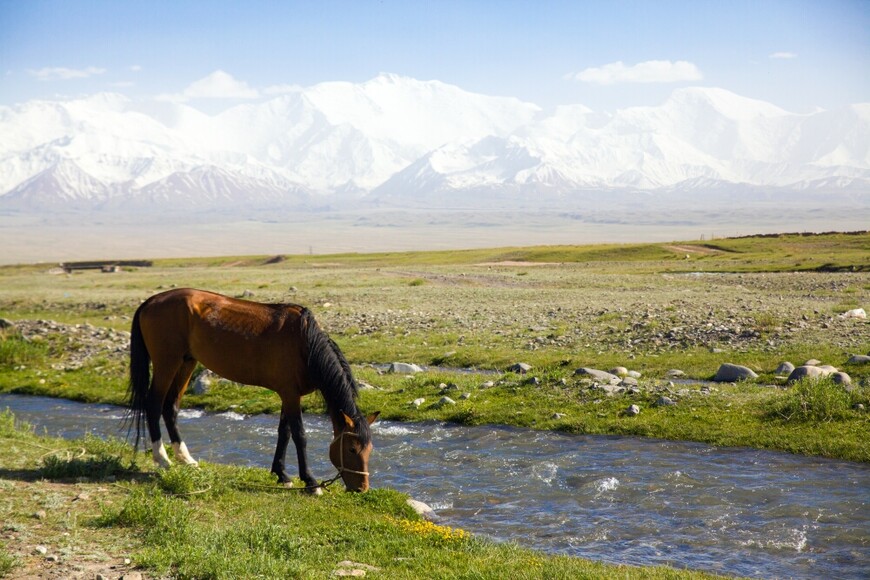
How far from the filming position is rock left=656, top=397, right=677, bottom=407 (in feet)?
60.2

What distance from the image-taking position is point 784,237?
313 ft

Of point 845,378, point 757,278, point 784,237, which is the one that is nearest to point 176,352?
point 845,378

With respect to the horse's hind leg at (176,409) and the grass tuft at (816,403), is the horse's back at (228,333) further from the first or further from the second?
the grass tuft at (816,403)

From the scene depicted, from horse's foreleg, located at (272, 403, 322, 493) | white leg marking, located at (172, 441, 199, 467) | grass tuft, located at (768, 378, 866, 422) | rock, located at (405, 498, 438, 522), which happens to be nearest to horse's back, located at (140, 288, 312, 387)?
Result: horse's foreleg, located at (272, 403, 322, 493)

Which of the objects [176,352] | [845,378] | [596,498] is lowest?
[596,498]

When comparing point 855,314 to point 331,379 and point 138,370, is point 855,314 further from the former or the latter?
point 138,370

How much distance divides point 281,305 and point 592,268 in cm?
5834

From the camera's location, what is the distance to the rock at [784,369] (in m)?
20.6

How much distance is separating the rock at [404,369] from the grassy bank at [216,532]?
11464 millimetres

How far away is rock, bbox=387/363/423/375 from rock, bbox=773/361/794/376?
997cm

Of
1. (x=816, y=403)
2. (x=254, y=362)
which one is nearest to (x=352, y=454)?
(x=254, y=362)

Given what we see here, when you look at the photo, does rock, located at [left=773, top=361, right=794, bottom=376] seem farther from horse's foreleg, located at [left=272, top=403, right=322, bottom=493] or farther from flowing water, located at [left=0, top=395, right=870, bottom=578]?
horse's foreleg, located at [left=272, top=403, right=322, bottom=493]

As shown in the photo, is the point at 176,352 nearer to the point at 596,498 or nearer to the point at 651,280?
the point at 596,498

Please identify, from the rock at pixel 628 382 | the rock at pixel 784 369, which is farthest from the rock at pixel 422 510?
the rock at pixel 784 369
